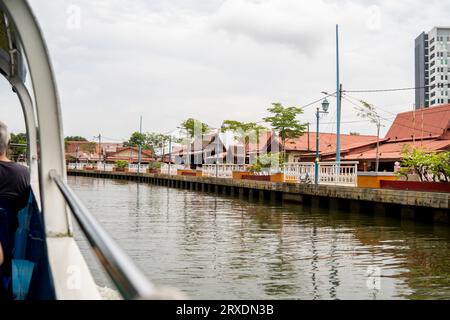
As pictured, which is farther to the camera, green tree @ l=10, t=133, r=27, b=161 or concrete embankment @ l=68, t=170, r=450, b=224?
concrete embankment @ l=68, t=170, r=450, b=224

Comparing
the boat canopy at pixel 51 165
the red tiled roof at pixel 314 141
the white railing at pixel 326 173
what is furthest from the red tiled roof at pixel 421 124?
the boat canopy at pixel 51 165

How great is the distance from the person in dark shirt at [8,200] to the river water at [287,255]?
2206 mm

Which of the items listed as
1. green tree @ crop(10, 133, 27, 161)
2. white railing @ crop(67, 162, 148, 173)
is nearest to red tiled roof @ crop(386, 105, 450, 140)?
green tree @ crop(10, 133, 27, 161)

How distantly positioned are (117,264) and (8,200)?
239 centimetres

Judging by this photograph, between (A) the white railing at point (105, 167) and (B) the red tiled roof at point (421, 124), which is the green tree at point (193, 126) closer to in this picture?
(A) the white railing at point (105, 167)

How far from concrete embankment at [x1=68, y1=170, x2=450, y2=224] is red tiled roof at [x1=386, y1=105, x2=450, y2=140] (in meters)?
10.9

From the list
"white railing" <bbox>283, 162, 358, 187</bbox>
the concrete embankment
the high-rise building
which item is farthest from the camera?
the high-rise building

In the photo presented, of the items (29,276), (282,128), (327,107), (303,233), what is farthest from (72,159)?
(29,276)

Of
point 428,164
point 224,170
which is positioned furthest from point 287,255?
point 224,170

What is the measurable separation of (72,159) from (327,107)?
7117 centimetres

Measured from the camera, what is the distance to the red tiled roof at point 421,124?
30.9 meters

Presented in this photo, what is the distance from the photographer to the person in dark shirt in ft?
10.1

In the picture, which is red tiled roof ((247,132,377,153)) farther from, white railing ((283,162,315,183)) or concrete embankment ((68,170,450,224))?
white railing ((283,162,315,183))

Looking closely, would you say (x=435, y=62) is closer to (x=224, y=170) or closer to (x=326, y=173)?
(x=224, y=170)
